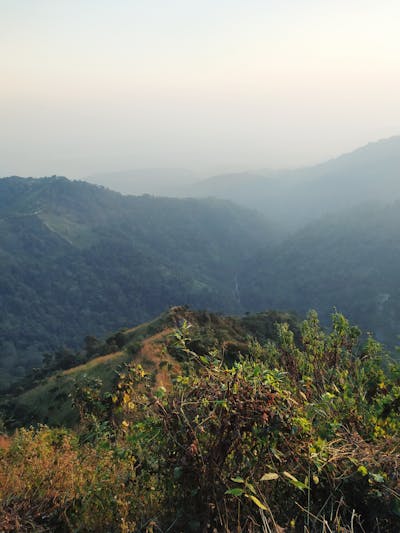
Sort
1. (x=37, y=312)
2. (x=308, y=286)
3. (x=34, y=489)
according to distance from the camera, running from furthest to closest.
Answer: (x=308, y=286)
(x=37, y=312)
(x=34, y=489)

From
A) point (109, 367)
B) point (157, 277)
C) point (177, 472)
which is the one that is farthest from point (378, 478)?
point (157, 277)

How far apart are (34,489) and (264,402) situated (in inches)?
111

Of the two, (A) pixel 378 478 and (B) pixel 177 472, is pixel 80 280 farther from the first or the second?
(A) pixel 378 478

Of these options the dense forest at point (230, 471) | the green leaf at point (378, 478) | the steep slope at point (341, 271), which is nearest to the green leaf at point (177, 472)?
the dense forest at point (230, 471)

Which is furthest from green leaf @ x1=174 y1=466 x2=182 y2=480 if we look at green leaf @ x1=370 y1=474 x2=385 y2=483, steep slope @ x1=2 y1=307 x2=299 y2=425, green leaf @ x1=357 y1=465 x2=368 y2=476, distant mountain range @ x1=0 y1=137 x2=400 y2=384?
distant mountain range @ x1=0 y1=137 x2=400 y2=384

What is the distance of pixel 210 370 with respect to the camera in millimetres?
4055

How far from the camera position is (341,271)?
138 metres

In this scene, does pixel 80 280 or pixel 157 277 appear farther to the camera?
pixel 157 277

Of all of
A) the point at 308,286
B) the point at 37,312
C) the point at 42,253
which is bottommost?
the point at 308,286

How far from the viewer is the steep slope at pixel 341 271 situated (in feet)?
369

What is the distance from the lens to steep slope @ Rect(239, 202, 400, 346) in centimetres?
11238

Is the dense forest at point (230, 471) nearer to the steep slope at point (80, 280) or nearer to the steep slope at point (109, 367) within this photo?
the steep slope at point (109, 367)

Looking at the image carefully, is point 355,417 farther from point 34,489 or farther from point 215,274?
point 215,274

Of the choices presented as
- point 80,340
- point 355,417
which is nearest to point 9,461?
point 355,417
